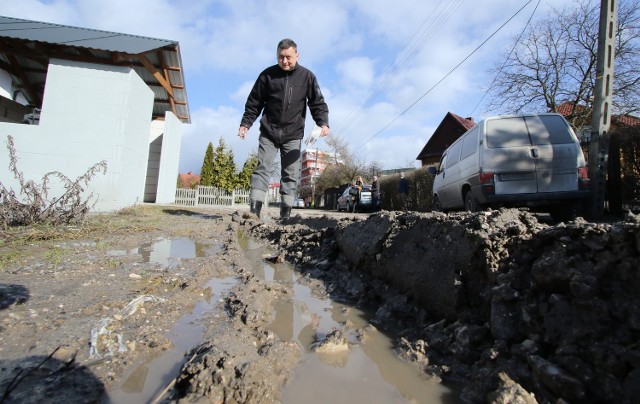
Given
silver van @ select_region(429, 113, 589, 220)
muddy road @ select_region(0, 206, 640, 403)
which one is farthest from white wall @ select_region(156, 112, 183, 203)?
muddy road @ select_region(0, 206, 640, 403)

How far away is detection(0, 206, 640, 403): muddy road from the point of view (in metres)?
1.08

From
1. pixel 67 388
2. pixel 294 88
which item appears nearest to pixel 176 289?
pixel 67 388

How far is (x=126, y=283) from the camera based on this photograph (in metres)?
2.05

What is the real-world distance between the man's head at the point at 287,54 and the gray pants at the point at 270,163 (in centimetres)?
100

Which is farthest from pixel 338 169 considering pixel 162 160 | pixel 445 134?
pixel 162 160

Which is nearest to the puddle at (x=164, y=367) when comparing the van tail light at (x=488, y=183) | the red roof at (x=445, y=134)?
the van tail light at (x=488, y=183)

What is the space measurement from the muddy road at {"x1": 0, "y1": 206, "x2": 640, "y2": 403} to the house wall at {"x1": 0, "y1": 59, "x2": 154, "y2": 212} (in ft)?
26.1

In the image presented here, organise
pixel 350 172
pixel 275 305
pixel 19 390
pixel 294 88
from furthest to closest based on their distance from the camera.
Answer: pixel 350 172, pixel 294 88, pixel 275 305, pixel 19 390

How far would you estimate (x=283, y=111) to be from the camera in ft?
15.9

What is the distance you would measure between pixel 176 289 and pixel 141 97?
10.3 meters

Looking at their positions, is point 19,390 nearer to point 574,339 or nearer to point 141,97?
point 574,339

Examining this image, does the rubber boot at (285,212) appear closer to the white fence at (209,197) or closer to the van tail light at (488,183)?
the van tail light at (488,183)

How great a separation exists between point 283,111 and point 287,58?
685 millimetres

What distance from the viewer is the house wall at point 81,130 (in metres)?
8.95
